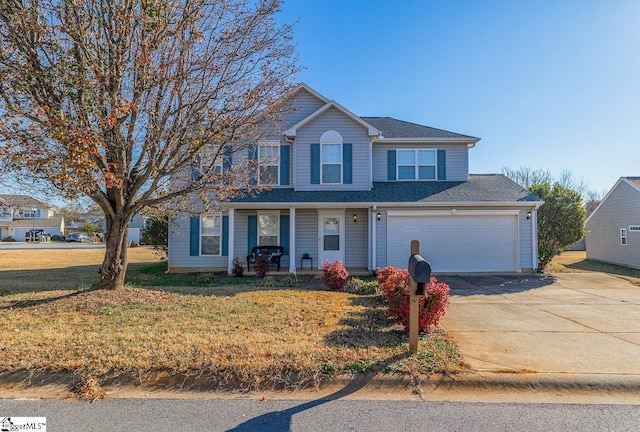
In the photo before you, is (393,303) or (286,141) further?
(286,141)

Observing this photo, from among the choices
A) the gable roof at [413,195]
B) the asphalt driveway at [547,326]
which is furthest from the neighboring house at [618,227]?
the asphalt driveway at [547,326]

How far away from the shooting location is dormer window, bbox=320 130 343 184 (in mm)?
13492

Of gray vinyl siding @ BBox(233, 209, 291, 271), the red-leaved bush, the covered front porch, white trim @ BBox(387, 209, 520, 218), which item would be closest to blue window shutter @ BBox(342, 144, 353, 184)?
the covered front porch

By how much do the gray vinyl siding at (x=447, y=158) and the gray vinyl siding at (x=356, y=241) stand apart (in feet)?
6.52

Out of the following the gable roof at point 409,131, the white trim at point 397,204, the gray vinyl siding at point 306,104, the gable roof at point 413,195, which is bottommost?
the white trim at point 397,204

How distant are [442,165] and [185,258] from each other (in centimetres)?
1119

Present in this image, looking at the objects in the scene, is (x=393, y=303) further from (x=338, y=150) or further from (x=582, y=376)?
(x=338, y=150)

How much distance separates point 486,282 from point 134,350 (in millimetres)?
10448

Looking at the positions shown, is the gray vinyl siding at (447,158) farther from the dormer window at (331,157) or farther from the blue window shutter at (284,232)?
the blue window shutter at (284,232)

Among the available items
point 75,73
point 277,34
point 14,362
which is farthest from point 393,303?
point 75,73

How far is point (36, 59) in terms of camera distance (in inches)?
235

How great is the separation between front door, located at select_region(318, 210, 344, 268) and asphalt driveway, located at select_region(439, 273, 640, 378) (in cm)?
449

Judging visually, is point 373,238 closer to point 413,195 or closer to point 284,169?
point 413,195

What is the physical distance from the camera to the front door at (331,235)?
1364 centimetres
